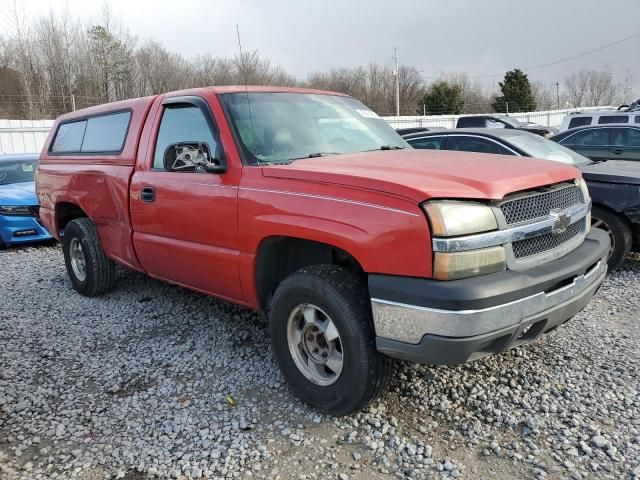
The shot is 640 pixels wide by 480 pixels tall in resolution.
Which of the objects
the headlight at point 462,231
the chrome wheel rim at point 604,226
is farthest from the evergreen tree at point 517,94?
the headlight at point 462,231

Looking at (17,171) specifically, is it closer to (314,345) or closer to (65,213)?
(65,213)

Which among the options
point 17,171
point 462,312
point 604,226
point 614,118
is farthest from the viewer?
point 614,118

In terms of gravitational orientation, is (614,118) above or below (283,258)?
above

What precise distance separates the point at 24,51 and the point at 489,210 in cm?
3392

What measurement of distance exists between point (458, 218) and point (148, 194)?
8.36 ft

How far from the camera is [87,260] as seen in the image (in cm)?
520

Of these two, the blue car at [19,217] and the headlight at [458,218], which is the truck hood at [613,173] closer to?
the headlight at [458,218]

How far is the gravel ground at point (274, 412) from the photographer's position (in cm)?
263

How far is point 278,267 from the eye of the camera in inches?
134

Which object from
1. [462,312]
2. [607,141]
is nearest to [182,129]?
[462,312]

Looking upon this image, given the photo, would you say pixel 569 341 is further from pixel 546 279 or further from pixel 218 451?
pixel 218 451

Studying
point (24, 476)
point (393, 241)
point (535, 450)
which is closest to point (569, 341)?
point (535, 450)

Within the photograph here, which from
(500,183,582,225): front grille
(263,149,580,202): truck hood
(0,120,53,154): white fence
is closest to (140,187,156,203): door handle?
(263,149,580,202): truck hood

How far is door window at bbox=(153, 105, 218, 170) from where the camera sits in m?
3.71
